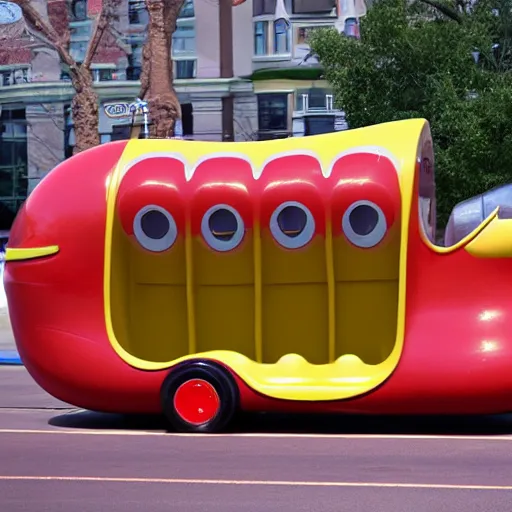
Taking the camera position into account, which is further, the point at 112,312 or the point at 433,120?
the point at 433,120

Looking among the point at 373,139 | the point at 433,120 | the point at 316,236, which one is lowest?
the point at 316,236

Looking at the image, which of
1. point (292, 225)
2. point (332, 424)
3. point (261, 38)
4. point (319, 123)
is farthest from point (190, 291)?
point (261, 38)

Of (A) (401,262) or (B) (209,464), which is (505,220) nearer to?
(A) (401,262)

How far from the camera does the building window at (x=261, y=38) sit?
107ft

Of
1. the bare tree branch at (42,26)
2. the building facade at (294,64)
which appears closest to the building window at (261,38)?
the building facade at (294,64)

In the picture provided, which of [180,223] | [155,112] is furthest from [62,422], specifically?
[155,112]

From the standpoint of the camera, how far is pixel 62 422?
430 inches

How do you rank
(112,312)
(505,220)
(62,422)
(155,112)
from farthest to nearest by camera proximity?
(155,112) < (62,422) < (112,312) < (505,220)

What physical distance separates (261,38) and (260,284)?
23.4 metres

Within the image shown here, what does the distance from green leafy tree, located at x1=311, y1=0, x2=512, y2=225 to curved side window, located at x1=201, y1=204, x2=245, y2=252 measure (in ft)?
36.5

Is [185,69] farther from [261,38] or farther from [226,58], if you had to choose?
[261,38]

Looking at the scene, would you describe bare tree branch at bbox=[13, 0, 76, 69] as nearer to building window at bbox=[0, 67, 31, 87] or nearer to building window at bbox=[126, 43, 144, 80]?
building window at bbox=[0, 67, 31, 87]

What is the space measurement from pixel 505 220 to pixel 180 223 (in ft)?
8.21

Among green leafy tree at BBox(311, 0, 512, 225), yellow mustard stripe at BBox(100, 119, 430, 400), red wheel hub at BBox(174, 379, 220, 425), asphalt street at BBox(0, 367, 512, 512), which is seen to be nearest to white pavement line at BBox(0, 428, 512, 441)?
asphalt street at BBox(0, 367, 512, 512)
